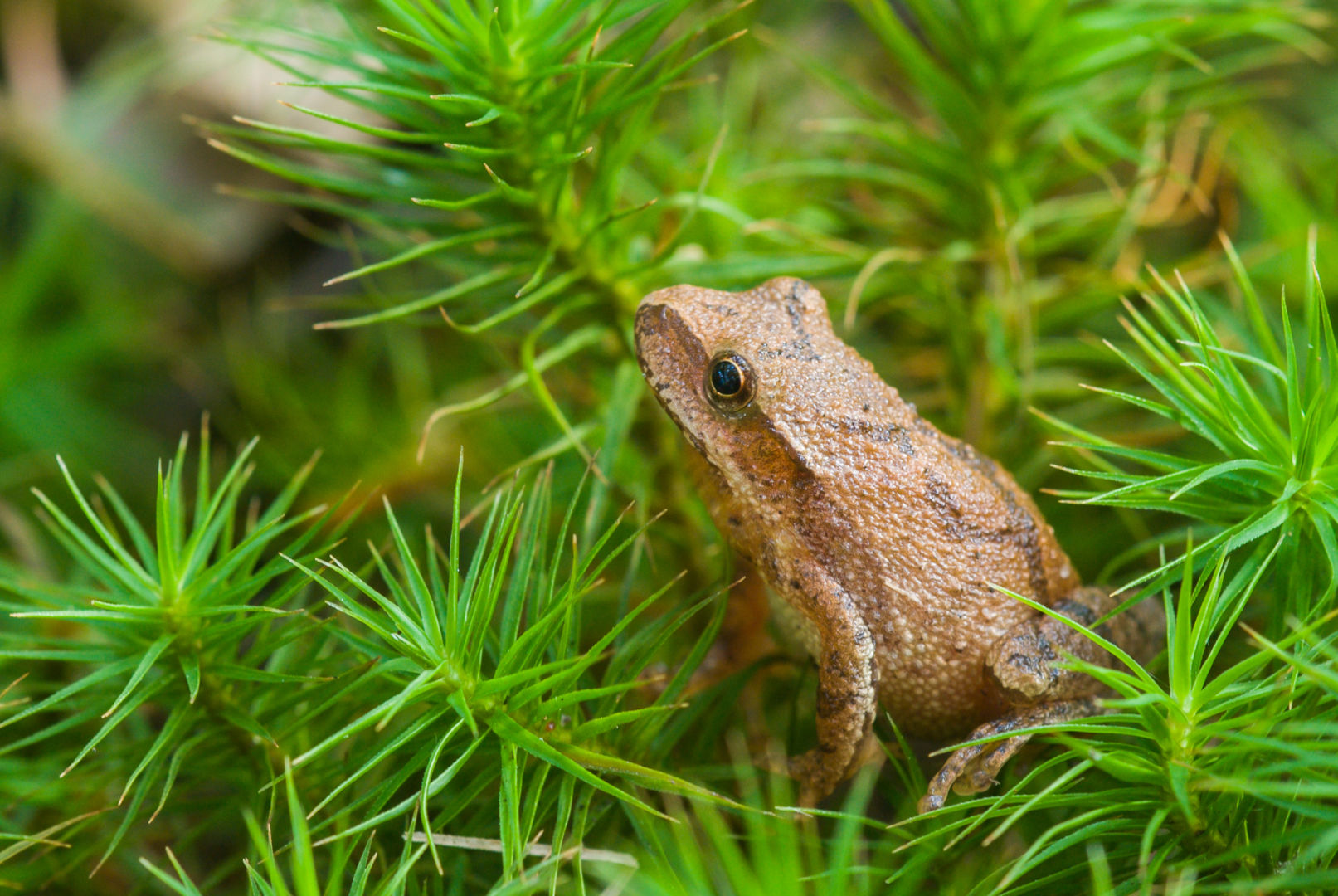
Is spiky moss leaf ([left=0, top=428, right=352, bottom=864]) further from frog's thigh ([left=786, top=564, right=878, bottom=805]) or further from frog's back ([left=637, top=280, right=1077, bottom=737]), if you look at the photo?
frog's thigh ([left=786, top=564, right=878, bottom=805])

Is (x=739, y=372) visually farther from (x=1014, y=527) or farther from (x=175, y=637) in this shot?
(x=175, y=637)

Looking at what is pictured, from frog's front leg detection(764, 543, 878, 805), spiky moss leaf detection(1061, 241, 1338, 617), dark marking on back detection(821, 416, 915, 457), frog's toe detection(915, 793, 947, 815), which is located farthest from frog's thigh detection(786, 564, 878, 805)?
spiky moss leaf detection(1061, 241, 1338, 617)

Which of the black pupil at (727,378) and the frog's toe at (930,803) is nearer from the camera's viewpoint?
the frog's toe at (930,803)

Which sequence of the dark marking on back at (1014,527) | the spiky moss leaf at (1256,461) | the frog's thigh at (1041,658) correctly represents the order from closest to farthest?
the spiky moss leaf at (1256,461), the frog's thigh at (1041,658), the dark marking on back at (1014,527)

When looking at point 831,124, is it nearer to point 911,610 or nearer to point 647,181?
point 647,181

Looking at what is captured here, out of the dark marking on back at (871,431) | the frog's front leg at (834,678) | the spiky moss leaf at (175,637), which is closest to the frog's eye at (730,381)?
the dark marking on back at (871,431)

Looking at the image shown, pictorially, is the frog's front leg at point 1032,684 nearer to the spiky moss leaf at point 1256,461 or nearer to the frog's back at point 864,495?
the frog's back at point 864,495
